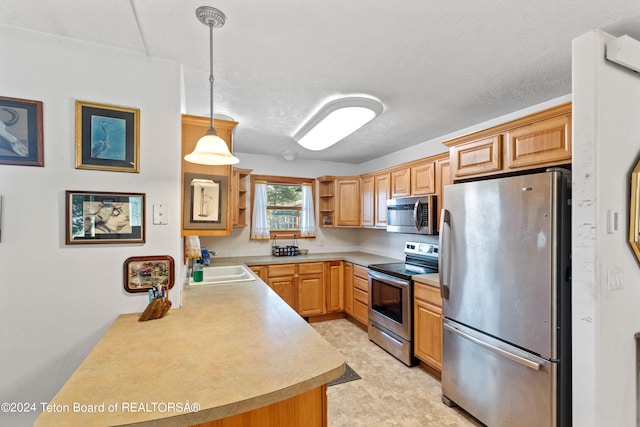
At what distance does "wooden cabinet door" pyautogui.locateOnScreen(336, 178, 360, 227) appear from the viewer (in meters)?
4.31

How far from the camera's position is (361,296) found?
12.3 ft

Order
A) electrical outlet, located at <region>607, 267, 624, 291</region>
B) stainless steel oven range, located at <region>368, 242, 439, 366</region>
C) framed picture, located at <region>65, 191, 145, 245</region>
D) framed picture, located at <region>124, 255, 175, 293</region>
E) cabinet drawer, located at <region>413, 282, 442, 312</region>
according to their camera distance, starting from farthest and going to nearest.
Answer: stainless steel oven range, located at <region>368, 242, 439, 366</region>, cabinet drawer, located at <region>413, 282, 442, 312</region>, framed picture, located at <region>124, 255, 175, 293</region>, framed picture, located at <region>65, 191, 145, 245</region>, electrical outlet, located at <region>607, 267, 624, 291</region>

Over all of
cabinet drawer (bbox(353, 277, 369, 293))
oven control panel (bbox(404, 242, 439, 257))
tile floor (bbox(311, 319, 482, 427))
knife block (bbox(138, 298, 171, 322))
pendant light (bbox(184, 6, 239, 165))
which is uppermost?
pendant light (bbox(184, 6, 239, 165))

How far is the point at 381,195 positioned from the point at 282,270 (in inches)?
63.8

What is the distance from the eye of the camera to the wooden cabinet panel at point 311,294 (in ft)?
12.8

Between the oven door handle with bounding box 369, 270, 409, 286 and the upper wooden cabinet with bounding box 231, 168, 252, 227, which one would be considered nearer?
the oven door handle with bounding box 369, 270, 409, 286

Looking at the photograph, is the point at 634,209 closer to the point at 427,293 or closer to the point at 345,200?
the point at 427,293

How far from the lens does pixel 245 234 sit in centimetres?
427

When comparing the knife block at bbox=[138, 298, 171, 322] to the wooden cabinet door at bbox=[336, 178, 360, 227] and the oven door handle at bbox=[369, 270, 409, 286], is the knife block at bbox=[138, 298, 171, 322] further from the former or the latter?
the wooden cabinet door at bbox=[336, 178, 360, 227]

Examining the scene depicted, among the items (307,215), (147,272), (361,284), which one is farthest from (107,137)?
(307,215)

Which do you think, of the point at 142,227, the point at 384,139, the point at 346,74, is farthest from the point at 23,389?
the point at 384,139

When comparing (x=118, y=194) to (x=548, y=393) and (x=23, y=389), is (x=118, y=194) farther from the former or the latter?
(x=548, y=393)

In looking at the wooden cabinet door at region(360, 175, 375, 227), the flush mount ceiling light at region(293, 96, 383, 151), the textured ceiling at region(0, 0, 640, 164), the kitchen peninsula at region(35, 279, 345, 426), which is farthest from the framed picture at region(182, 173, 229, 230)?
the wooden cabinet door at region(360, 175, 375, 227)

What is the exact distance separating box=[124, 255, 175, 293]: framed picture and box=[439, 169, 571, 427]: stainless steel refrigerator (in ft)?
6.33
